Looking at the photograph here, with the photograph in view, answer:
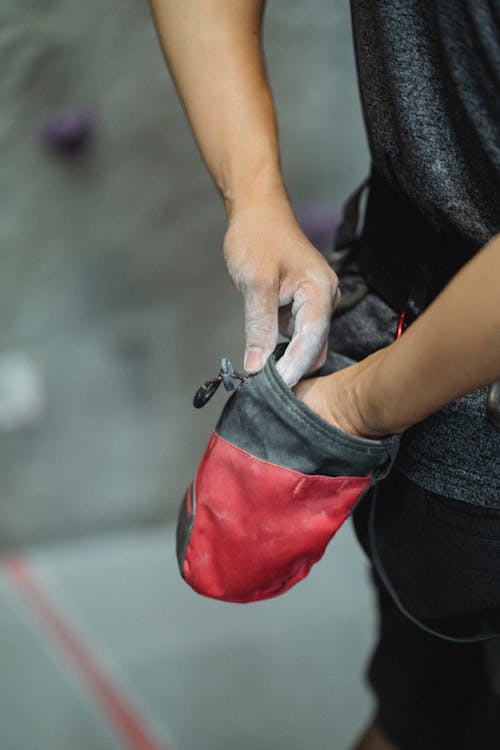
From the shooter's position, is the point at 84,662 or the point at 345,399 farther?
the point at 84,662

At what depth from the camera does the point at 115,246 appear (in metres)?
1.73

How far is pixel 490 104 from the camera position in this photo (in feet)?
2.09

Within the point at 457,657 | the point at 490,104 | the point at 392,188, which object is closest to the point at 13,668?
the point at 457,657

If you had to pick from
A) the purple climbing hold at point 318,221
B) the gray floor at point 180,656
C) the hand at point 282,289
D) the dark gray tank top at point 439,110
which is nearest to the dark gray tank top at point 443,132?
the dark gray tank top at point 439,110

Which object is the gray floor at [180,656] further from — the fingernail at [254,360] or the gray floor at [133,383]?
the fingernail at [254,360]

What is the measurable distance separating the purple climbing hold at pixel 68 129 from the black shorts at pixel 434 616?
103 cm

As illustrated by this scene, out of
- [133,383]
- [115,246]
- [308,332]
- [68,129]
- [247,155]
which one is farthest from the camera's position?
[133,383]

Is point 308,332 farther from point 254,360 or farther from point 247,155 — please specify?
point 247,155

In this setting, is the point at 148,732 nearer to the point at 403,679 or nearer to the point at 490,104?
the point at 403,679

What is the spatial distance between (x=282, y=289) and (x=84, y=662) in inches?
43.9

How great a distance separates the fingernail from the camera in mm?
749

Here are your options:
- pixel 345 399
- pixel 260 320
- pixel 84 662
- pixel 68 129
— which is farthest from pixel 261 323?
pixel 84 662

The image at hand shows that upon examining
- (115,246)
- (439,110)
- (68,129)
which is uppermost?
(439,110)

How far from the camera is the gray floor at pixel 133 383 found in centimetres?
154
